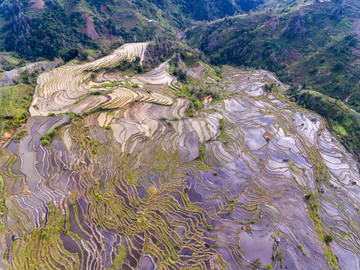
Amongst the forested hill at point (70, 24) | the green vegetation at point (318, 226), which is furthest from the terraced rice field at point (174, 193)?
the forested hill at point (70, 24)

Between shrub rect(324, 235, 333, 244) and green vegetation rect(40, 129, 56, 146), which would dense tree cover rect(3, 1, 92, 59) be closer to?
green vegetation rect(40, 129, 56, 146)

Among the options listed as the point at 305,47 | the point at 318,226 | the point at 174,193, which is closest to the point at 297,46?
the point at 305,47

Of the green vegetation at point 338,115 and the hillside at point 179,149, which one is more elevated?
the green vegetation at point 338,115

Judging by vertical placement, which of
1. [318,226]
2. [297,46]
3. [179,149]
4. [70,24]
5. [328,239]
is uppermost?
[297,46]

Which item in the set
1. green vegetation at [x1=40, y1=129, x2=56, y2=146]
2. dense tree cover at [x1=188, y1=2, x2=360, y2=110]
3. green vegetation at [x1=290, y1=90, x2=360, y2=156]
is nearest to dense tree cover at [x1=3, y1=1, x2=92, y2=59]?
green vegetation at [x1=40, y1=129, x2=56, y2=146]

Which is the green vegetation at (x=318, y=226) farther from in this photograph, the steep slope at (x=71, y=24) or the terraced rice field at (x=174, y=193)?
the steep slope at (x=71, y=24)

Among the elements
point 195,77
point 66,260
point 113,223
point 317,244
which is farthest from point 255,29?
point 66,260

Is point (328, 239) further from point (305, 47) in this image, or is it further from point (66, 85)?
point (305, 47)

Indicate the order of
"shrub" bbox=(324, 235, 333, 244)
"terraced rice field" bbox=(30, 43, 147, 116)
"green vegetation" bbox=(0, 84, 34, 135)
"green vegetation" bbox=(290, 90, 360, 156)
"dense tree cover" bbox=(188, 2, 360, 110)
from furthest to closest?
"dense tree cover" bbox=(188, 2, 360, 110) → "terraced rice field" bbox=(30, 43, 147, 116) → "green vegetation" bbox=(290, 90, 360, 156) → "green vegetation" bbox=(0, 84, 34, 135) → "shrub" bbox=(324, 235, 333, 244)
